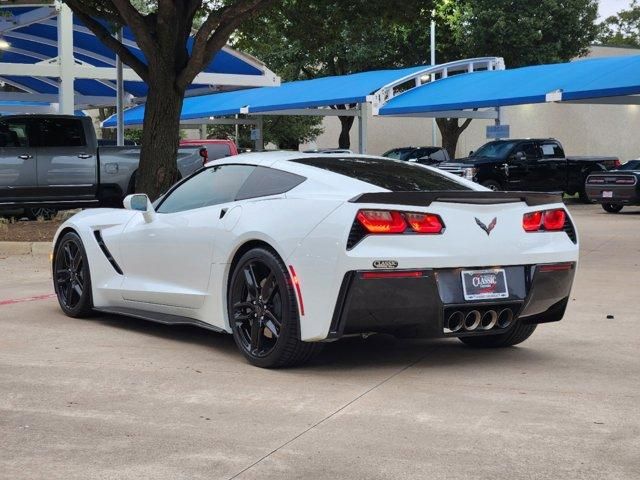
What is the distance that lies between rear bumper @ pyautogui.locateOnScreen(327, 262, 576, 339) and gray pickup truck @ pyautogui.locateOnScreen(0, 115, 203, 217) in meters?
12.4

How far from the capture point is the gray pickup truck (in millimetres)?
17688

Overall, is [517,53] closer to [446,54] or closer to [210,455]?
[446,54]

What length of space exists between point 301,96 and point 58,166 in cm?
1926

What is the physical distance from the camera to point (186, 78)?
1691 centimetres

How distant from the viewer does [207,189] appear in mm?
7859

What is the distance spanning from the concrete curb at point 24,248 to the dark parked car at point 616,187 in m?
15.1

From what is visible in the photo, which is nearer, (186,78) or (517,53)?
(186,78)

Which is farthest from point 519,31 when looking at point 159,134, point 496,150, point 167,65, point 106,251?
point 106,251

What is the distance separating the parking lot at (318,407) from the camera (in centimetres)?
471

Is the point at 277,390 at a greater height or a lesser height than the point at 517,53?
lesser

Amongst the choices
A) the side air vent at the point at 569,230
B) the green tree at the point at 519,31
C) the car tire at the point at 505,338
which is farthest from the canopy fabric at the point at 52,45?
the green tree at the point at 519,31

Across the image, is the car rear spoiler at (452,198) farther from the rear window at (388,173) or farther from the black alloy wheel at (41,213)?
the black alloy wheel at (41,213)

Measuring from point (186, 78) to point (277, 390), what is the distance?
11.4 meters

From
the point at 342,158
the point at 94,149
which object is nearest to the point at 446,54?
the point at 94,149
